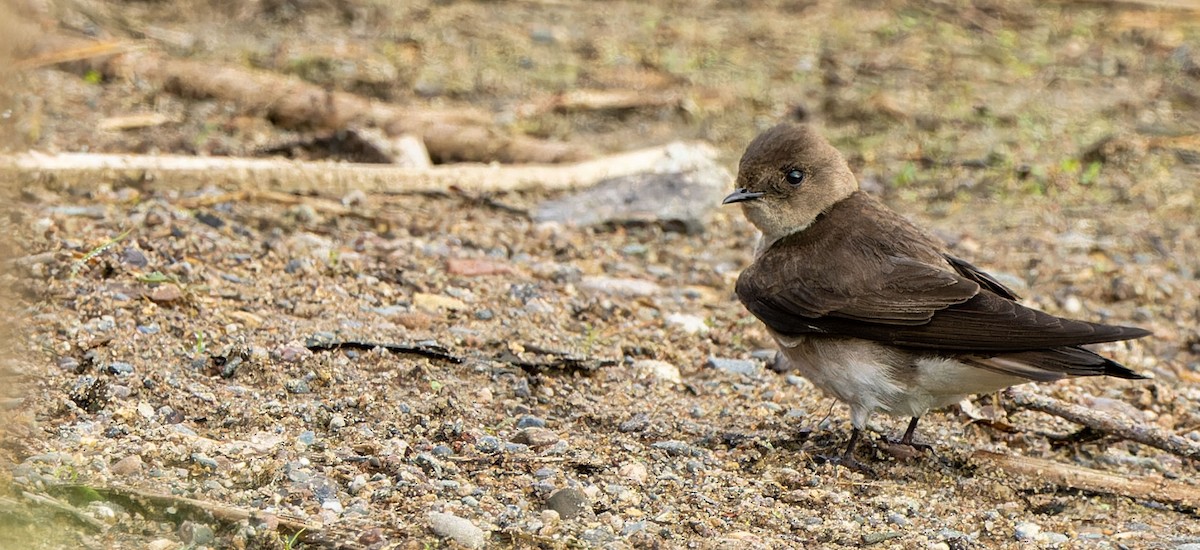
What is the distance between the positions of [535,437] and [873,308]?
1.43 metres

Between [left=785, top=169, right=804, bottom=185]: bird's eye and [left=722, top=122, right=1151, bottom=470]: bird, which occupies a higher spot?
[left=785, top=169, right=804, bottom=185]: bird's eye

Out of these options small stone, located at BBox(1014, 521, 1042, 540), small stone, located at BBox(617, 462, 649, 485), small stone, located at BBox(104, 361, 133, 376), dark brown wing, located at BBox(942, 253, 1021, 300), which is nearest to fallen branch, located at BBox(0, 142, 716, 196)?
small stone, located at BBox(104, 361, 133, 376)

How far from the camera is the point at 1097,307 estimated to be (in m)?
7.49

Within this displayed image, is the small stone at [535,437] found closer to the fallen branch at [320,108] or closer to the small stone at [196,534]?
the small stone at [196,534]

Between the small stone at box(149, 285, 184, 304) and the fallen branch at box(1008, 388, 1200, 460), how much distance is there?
3.60 m

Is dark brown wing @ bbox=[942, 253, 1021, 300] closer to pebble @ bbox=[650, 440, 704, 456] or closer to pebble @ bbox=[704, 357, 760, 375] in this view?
pebble @ bbox=[704, 357, 760, 375]

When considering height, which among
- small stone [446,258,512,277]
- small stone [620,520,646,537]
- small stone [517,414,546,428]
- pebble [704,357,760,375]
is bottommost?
pebble [704,357,760,375]

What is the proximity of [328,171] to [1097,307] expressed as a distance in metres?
4.34

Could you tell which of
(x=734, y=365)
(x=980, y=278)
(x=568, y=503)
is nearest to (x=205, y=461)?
(x=568, y=503)

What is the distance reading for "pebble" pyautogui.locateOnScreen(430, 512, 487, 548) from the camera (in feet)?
13.7

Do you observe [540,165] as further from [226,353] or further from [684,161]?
[226,353]

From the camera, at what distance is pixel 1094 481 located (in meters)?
5.30

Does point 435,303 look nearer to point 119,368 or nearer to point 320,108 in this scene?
point 119,368

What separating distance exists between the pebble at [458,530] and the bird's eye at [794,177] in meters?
2.46
